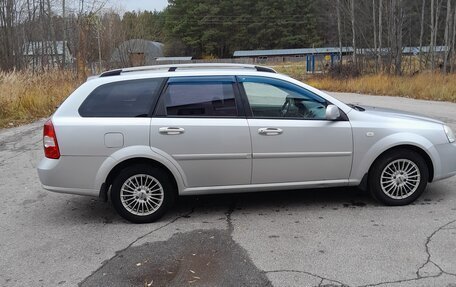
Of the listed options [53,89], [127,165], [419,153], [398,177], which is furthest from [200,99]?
[53,89]

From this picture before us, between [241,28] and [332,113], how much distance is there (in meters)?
90.3

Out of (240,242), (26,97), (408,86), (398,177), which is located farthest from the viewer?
(408,86)


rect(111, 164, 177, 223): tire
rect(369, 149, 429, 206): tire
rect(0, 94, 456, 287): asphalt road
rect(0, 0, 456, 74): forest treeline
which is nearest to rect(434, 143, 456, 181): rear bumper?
rect(369, 149, 429, 206): tire

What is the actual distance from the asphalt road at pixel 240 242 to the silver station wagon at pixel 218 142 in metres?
0.34

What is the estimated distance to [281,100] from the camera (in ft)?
17.3

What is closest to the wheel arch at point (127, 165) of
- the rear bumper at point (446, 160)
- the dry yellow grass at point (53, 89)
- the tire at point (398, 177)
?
the tire at point (398, 177)

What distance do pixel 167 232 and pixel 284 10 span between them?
3502 inches

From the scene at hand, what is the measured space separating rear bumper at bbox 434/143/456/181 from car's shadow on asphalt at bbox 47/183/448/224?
1.18ft

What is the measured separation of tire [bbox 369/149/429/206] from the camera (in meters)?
5.22

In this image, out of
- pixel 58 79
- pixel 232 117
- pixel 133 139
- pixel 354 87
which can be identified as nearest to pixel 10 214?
pixel 133 139

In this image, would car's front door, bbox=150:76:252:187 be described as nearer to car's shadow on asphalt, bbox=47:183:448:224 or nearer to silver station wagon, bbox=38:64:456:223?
silver station wagon, bbox=38:64:456:223

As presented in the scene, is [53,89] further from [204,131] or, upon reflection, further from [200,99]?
[204,131]

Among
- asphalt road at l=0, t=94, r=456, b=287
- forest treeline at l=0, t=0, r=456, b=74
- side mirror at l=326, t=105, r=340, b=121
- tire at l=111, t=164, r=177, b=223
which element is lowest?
asphalt road at l=0, t=94, r=456, b=287

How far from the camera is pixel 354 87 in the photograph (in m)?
25.3
